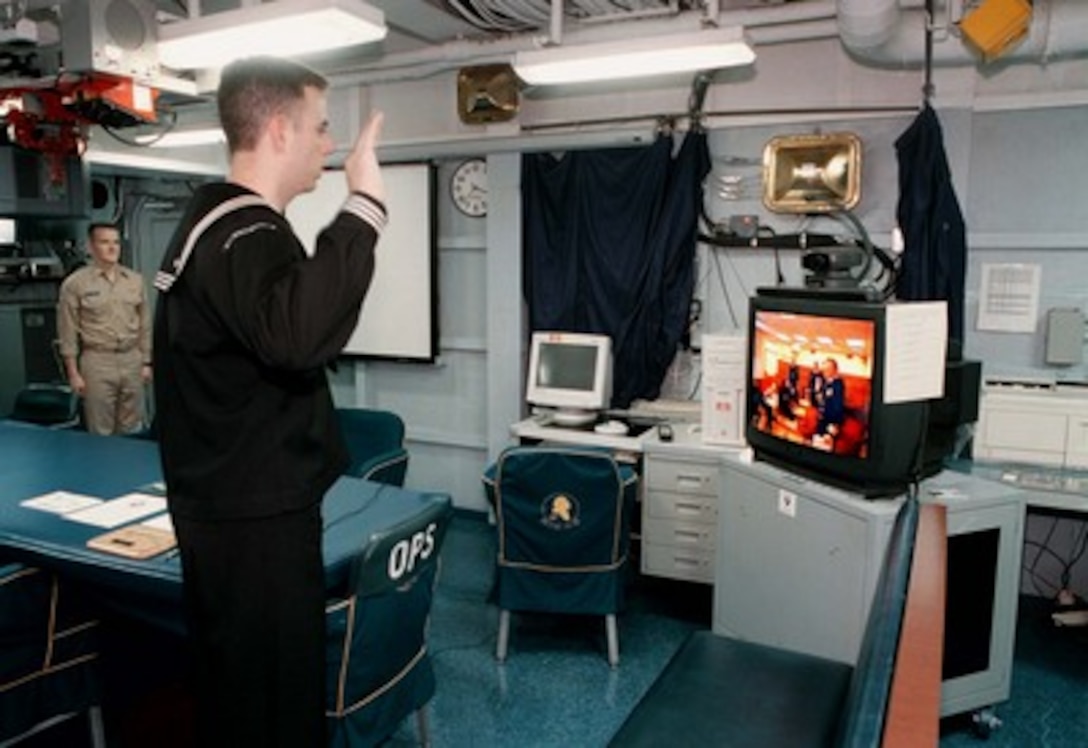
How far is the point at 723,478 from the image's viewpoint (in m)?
3.36

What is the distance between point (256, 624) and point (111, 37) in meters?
2.77

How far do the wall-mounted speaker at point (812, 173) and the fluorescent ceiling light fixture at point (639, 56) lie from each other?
804 mm

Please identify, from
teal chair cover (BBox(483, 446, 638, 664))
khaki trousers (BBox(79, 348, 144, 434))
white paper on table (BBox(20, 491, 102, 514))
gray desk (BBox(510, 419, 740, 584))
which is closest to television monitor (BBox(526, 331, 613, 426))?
gray desk (BBox(510, 419, 740, 584))

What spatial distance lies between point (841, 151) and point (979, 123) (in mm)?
626

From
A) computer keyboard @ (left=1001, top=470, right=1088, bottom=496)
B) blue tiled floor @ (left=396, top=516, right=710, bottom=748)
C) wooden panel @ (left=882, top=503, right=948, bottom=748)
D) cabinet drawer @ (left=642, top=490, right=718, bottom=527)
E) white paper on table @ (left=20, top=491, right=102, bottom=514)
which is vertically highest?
wooden panel @ (left=882, top=503, right=948, bottom=748)

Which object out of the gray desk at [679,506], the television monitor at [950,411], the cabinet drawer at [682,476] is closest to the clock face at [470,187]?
the gray desk at [679,506]

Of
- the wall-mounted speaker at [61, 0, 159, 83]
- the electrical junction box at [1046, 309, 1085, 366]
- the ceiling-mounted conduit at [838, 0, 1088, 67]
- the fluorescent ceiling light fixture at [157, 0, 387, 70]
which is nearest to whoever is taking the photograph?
the fluorescent ceiling light fixture at [157, 0, 387, 70]

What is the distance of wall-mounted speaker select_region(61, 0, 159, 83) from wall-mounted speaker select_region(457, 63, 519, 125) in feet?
6.13

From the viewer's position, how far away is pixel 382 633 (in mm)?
2262

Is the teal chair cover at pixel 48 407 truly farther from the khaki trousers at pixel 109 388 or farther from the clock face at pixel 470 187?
the clock face at pixel 470 187

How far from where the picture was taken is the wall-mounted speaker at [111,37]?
3.25 meters

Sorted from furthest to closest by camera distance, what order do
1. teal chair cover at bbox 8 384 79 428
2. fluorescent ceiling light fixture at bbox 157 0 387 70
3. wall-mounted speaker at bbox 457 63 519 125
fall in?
wall-mounted speaker at bbox 457 63 519 125, teal chair cover at bbox 8 384 79 428, fluorescent ceiling light fixture at bbox 157 0 387 70

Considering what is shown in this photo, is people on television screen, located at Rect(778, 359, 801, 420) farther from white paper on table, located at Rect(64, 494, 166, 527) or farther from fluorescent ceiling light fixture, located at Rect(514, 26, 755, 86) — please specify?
white paper on table, located at Rect(64, 494, 166, 527)

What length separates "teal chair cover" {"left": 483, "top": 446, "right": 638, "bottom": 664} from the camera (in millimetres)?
3195
